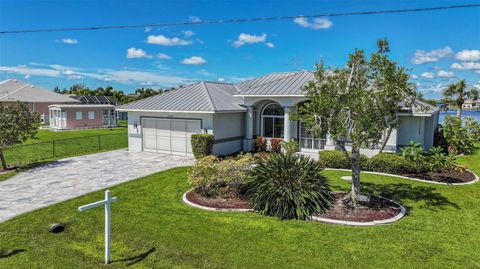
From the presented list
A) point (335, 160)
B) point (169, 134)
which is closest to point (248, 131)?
point (169, 134)

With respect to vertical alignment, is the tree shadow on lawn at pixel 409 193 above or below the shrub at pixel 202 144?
below

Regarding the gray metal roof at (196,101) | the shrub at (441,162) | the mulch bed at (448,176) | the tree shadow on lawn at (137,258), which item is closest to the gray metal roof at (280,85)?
the gray metal roof at (196,101)

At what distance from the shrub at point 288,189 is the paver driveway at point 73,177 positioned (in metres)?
6.41

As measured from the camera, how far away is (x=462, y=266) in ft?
22.1

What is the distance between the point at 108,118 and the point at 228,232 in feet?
125

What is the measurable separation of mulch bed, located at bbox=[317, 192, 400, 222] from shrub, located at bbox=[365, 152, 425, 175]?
4948 mm

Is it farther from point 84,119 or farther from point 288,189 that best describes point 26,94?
point 288,189

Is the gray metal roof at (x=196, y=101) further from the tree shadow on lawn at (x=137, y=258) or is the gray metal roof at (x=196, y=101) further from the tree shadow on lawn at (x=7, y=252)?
the tree shadow on lawn at (x=7, y=252)

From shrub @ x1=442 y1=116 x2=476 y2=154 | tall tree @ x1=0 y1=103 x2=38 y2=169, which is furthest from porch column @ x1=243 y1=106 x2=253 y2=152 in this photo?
shrub @ x1=442 y1=116 x2=476 y2=154

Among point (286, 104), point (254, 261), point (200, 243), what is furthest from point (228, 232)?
point (286, 104)

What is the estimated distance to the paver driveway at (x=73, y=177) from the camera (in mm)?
11125

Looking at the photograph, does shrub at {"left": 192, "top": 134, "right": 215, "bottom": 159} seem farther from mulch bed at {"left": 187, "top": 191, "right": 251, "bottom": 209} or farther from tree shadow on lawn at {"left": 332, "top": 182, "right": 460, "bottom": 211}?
tree shadow on lawn at {"left": 332, "top": 182, "right": 460, "bottom": 211}

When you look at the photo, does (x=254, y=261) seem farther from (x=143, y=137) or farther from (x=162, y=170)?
(x=143, y=137)

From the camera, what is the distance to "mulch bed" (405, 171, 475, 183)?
14.0 m
